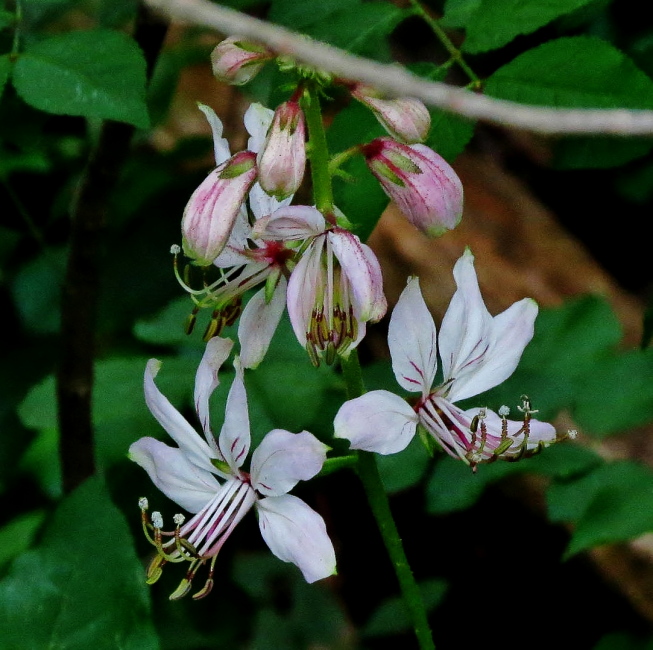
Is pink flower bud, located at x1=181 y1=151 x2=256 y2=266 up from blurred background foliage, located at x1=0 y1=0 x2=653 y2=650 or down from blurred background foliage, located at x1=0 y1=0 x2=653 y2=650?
up

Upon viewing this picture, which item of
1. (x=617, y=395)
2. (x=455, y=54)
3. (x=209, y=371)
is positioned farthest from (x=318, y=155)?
(x=617, y=395)

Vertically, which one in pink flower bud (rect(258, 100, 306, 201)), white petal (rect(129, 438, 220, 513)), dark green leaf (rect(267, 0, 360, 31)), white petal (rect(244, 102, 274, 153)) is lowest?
white petal (rect(129, 438, 220, 513))

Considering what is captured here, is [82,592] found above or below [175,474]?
below

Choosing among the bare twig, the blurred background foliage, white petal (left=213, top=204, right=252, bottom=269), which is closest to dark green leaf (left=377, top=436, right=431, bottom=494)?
the blurred background foliage

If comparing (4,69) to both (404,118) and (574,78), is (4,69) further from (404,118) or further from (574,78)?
(574,78)

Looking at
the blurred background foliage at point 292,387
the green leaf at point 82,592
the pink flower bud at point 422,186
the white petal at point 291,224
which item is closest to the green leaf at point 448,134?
the blurred background foliage at point 292,387

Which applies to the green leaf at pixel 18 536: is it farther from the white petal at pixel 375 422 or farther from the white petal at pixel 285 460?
the white petal at pixel 375 422

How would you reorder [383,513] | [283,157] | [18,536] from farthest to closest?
[18,536] → [383,513] → [283,157]

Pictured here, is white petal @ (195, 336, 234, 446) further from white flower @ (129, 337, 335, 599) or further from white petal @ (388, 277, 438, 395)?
white petal @ (388, 277, 438, 395)
